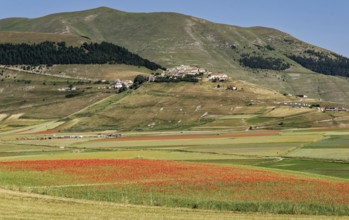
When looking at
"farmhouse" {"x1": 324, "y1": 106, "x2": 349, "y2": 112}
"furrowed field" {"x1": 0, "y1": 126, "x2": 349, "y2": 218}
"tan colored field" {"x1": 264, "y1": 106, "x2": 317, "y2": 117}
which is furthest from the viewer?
"farmhouse" {"x1": 324, "y1": 106, "x2": 349, "y2": 112}

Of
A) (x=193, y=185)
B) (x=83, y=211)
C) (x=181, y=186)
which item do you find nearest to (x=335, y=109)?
(x=193, y=185)

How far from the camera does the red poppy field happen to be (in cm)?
3784

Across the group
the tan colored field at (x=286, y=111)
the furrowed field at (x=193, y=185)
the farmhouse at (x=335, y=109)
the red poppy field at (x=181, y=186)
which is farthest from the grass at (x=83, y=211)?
the farmhouse at (x=335, y=109)

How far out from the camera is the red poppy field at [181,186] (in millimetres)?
37844

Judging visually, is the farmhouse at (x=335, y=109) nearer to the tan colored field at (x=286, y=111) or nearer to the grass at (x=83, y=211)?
the tan colored field at (x=286, y=111)

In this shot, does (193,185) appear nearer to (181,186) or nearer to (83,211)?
(181,186)

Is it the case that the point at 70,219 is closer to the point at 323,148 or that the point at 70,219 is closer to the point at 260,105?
the point at 323,148

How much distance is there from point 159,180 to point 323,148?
49799mm

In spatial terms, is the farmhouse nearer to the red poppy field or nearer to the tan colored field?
the tan colored field

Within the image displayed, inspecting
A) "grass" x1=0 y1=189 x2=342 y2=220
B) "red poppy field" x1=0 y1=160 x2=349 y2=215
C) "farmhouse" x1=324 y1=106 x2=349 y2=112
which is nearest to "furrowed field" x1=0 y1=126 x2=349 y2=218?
"red poppy field" x1=0 y1=160 x2=349 y2=215

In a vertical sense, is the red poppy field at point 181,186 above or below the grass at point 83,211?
below

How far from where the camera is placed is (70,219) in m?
29.4

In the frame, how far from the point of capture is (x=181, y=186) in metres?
45.3

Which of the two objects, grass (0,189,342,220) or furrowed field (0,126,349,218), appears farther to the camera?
furrowed field (0,126,349,218)
